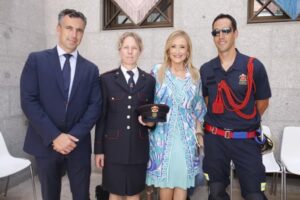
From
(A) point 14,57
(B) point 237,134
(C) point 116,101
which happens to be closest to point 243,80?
(B) point 237,134

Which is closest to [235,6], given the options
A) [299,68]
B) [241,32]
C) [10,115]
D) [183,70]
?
[241,32]

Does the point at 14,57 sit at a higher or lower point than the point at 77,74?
higher

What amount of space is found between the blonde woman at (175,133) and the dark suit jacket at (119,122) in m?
0.17

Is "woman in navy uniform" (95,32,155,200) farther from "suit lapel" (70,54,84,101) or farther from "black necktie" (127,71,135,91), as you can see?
"suit lapel" (70,54,84,101)

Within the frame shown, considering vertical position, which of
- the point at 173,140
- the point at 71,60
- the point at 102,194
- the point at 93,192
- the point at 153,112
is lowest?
the point at 93,192

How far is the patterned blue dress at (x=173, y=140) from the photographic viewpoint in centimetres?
214

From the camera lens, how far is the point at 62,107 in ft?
5.97

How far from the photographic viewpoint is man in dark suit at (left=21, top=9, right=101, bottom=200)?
5.85ft

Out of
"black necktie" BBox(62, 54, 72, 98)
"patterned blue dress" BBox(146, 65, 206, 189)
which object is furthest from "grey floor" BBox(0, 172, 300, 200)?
"black necktie" BBox(62, 54, 72, 98)

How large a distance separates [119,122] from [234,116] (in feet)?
2.61

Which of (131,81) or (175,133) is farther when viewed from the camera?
(175,133)

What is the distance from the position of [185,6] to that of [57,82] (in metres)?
2.12

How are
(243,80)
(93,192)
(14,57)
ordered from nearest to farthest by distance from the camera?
(243,80) → (93,192) → (14,57)

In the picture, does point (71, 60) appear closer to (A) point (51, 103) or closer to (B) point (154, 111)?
(A) point (51, 103)
